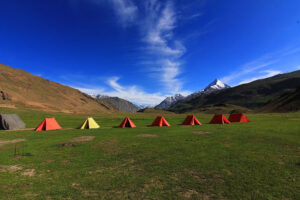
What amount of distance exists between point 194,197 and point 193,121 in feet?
84.4

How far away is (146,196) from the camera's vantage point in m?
5.50

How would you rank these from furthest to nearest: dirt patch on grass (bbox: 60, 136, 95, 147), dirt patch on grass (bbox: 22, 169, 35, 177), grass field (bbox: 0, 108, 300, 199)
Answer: dirt patch on grass (bbox: 60, 136, 95, 147) → dirt patch on grass (bbox: 22, 169, 35, 177) → grass field (bbox: 0, 108, 300, 199)

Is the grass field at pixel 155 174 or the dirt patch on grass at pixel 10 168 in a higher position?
the dirt patch on grass at pixel 10 168

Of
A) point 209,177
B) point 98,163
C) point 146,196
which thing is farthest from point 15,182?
point 209,177

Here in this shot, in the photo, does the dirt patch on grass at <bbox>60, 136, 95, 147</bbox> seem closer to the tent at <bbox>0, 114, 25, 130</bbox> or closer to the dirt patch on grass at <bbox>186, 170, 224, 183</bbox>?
the dirt patch on grass at <bbox>186, 170, 224, 183</bbox>

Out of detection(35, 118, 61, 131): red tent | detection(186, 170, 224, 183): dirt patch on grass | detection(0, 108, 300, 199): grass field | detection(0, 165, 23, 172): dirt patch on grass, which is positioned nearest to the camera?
detection(0, 108, 300, 199): grass field

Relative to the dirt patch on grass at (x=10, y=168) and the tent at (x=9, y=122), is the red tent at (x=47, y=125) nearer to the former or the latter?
the tent at (x=9, y=122)

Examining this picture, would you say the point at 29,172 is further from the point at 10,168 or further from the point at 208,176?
the point at 208,176

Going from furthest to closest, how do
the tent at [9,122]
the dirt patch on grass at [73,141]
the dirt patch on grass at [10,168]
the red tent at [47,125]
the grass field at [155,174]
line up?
the tent at [9,122] < the red tent at [47,125] < the dirt patch on grass at [73,141] < the dirt patch on grass at [10,168] < the grass field at [155,174]

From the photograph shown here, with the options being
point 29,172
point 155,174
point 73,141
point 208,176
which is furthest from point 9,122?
point 208,176

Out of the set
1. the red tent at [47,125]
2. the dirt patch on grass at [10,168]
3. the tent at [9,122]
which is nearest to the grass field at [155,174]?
the dirt patch on grass at [10,168]

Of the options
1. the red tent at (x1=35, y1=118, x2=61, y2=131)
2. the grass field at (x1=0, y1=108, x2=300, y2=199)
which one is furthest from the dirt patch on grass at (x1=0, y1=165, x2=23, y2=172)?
the red tent at (x1=35, y1=118, x2=61, y2=131)

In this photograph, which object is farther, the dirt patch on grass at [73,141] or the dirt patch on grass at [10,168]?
the dirt patch on grass at [73,141]

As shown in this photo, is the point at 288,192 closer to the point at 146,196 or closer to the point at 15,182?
the point at 146,196
